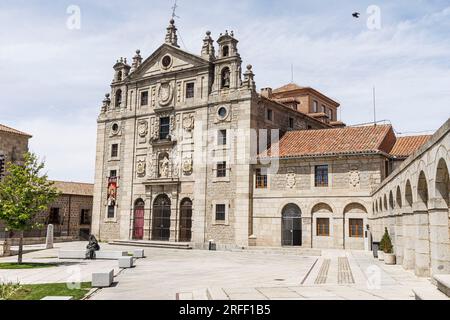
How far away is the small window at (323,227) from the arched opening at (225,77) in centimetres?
1379

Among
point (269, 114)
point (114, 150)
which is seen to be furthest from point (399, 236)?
point (114, 150)

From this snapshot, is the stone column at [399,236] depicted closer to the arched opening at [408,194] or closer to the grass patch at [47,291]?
the arched opening at [408,194]

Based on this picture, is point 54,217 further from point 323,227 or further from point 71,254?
point 323,227

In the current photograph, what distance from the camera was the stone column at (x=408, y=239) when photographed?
56.8 feet

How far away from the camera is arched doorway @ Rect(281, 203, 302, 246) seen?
34.0 meters

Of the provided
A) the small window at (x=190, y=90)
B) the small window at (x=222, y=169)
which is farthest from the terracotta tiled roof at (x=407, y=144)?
the small window at (x=190, y=90)

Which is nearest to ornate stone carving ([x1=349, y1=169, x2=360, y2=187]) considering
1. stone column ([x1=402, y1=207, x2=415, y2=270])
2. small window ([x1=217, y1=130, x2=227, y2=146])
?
small window ([x1=217, y1=130, x2=227, y2=146])

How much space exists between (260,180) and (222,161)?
3.65 metres

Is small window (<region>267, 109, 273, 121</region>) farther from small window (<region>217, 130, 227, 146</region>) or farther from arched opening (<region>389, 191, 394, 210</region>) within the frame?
arched opening (<region>389, 191, 394, 210</region>)

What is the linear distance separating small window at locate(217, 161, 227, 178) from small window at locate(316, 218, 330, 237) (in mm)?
8666

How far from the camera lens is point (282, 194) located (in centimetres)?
3456

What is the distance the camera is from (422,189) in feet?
50.0

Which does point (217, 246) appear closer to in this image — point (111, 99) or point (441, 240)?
point (111, 99)

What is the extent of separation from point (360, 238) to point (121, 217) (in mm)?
22826
